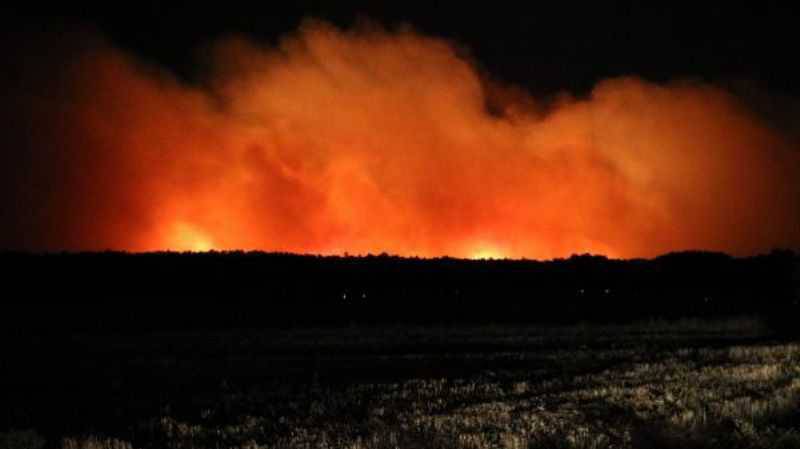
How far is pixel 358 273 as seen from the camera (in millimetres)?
87250

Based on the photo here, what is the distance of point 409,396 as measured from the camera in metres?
21.5

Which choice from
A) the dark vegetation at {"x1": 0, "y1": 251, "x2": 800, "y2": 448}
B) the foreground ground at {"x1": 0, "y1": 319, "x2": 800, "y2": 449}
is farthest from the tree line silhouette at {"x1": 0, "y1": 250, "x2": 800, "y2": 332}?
the foreground ground at {"x1": 0, "y1": 319, "x2": 800, "y2": 449}

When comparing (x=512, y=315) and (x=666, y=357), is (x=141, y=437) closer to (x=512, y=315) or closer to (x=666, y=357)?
(x=666, y=357)

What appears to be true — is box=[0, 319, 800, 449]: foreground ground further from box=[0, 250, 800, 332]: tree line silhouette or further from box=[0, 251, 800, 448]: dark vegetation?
box=[0, 250, 800, 332]: tree line silhouette

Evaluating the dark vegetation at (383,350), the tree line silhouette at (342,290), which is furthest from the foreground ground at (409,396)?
the tree line silhouette at (342,290)

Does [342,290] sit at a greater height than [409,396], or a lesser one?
greater

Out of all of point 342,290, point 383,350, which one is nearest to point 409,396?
point 383,350

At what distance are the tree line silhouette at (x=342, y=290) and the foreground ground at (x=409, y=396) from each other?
2589 centimetres

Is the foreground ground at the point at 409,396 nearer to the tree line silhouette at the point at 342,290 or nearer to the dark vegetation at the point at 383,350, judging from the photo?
the dark vegetation at the point at 383,350

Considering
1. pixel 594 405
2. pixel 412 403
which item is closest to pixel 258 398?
pixel 412 403

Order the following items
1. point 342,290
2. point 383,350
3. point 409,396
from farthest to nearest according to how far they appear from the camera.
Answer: point 342,290, point 383,350, point 409,396

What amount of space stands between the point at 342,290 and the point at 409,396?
61.4 metres

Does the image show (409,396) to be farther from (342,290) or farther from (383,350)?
(342,290)

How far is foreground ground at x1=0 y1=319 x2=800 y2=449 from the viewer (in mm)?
14984
